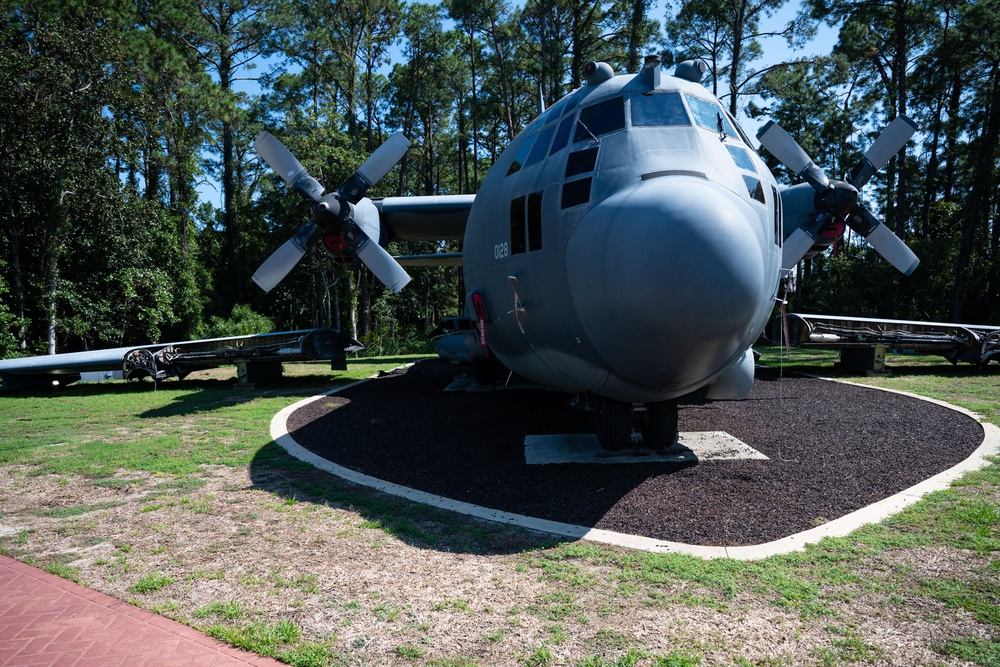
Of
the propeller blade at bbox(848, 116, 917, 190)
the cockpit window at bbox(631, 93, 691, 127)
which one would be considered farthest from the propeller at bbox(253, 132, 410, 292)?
the propeller blade at bbox(848, 116, 917, 190)

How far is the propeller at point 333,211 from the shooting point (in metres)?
Result: 12.3

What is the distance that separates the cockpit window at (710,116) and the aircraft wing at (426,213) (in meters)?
8.40

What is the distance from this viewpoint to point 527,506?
5762mm

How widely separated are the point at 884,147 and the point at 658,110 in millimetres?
8398

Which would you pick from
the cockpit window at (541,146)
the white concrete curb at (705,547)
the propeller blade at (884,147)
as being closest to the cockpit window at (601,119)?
the cockpit window at (541,146)

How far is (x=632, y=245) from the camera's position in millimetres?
4742

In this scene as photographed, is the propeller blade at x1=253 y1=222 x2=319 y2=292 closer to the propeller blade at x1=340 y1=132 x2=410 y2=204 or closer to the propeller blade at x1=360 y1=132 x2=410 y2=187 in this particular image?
the propeller blade at x1=340 y1=132 x2=410 y2=204

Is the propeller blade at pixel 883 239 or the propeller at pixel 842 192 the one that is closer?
the propeller at pixel 842 192

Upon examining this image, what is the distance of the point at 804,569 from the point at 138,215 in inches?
1091

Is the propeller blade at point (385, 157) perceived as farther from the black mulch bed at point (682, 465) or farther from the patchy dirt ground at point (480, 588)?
the patchy dirt ground at point (480, 588)

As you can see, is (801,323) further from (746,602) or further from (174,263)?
(174,263)

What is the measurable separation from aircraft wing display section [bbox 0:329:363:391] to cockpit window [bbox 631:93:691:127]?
11657 mm

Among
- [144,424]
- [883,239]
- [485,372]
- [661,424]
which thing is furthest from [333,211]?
[883,239]

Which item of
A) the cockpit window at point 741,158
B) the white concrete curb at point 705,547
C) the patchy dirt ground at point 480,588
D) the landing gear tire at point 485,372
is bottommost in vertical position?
the white concrete curb at point 705,547
